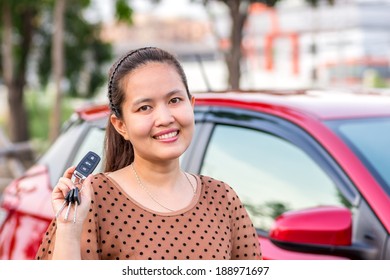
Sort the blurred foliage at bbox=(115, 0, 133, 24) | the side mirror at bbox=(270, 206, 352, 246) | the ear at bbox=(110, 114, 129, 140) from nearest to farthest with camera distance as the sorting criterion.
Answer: the ear at bbox=(110, 114, 129, 140) → the side mirror at bbox=(270, 206, 352, 246) → the blurred foliage at bbox=(115, 0, 133, 24)

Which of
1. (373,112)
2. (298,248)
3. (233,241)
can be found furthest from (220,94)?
(233,241)

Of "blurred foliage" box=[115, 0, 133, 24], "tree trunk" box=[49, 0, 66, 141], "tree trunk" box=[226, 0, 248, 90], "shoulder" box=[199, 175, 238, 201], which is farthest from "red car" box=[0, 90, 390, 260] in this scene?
"tree trunk" box=[49, 0, 66, 141]

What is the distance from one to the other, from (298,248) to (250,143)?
626 millimetres

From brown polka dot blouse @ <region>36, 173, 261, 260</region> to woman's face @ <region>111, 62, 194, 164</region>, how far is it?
0.12 metres

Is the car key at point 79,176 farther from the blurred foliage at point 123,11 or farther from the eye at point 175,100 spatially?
the blurred foliage at point 123,11

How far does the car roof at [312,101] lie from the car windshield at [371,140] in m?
0.04

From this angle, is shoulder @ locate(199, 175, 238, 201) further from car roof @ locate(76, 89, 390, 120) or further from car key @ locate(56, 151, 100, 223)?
car roof @ locate(76, 89, 390, 120)

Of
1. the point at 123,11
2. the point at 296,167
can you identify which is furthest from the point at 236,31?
the point at 296,167

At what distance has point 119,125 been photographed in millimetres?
2201

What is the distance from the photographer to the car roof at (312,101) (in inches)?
126

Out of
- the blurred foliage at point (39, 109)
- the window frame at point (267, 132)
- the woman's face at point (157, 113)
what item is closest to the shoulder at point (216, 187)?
the woman's face at point (157, 113)

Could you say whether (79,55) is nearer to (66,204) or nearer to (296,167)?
(296,167)

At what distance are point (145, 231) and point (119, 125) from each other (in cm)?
27

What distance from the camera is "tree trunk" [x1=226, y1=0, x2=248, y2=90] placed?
37.8 feet
